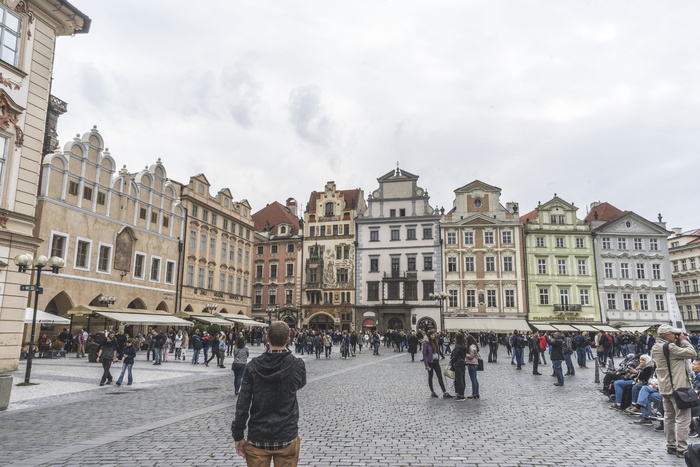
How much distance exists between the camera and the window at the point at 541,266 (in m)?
55.6

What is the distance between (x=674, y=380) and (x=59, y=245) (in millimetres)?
32380

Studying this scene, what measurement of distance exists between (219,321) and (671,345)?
36668 millimetres

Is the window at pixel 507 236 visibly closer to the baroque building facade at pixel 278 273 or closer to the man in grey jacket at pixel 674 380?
the baroque building facade at pixel 278 273

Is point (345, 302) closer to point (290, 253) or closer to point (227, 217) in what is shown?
point (290, 253)

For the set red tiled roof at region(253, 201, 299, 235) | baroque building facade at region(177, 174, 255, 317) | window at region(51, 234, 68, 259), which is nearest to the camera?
window at region(51, 234, 68, 259)

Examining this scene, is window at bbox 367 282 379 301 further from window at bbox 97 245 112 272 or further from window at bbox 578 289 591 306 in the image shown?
window at bbox 97 245 112 272

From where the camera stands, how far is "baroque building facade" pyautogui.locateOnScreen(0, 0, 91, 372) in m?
16.3

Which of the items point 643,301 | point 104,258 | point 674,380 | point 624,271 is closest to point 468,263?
point 624,271

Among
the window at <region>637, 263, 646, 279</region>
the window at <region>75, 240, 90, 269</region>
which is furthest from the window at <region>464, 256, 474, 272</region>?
the window at <region>75, 240, 90, 269</region>

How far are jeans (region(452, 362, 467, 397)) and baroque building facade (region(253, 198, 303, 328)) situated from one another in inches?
1877

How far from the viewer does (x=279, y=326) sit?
4.45 metres

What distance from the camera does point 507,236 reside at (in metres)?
55.8

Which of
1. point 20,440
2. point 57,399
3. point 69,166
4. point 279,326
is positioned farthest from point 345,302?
point 279,326

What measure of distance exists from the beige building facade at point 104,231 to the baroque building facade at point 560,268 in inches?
1429
